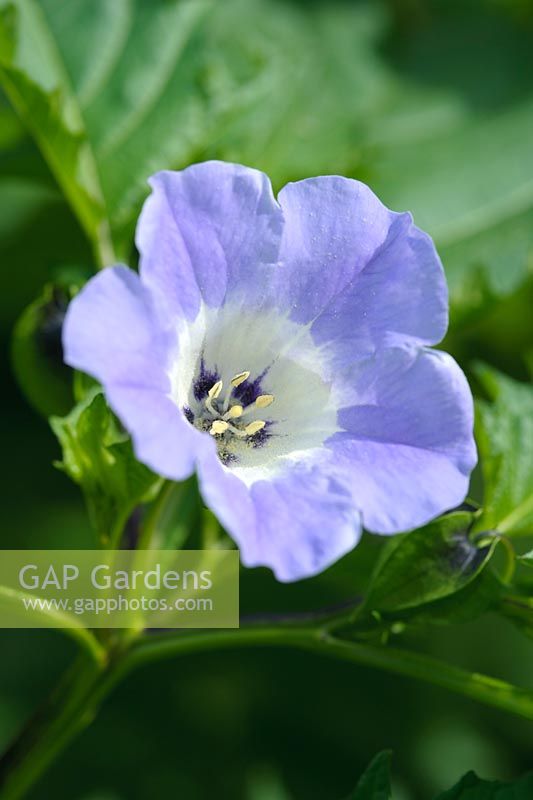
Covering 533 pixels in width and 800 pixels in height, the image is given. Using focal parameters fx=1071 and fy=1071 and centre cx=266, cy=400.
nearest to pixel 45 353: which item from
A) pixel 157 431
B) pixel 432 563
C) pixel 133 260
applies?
pixel 133 260

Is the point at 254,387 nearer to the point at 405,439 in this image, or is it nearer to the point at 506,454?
the point at 405,439

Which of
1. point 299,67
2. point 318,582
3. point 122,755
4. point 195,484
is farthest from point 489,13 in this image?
point 122,755

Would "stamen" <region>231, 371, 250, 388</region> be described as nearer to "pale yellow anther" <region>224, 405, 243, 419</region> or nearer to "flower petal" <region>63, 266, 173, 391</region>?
"pale yellow anther" <region>224, 405, 243, 419</region>

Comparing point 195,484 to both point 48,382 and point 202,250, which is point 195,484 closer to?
point 48,382

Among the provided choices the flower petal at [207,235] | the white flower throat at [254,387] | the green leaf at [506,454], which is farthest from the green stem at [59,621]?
the green leaf at [506,454]

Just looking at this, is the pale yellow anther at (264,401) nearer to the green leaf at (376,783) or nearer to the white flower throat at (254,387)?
the white flower throat at (254,387)

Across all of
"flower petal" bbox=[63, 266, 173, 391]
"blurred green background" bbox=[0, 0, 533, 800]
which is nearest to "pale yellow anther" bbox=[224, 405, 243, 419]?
"flower petal" bbox=[63, 266, 173, 391]
